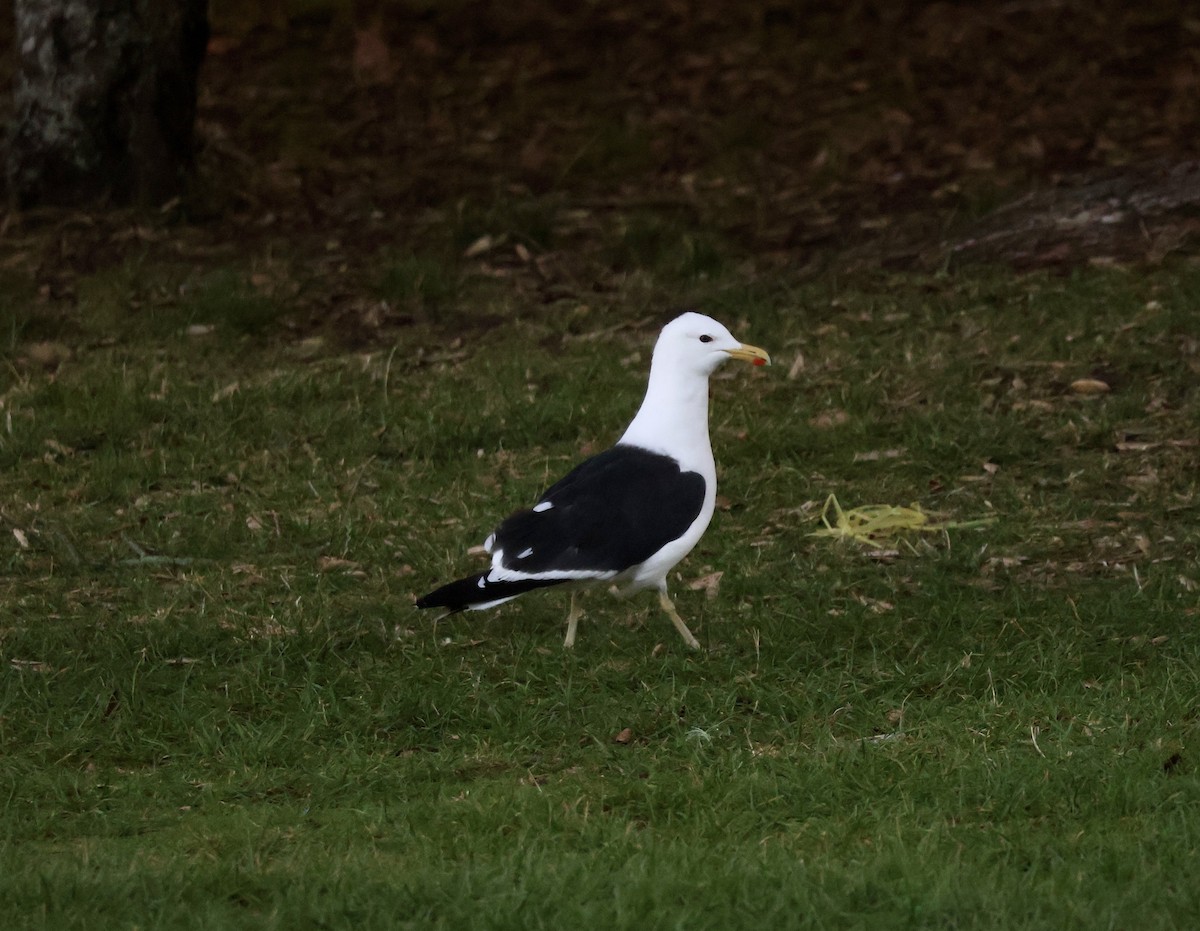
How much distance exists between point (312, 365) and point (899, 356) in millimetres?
2897

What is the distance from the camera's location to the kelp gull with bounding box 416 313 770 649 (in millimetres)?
5906

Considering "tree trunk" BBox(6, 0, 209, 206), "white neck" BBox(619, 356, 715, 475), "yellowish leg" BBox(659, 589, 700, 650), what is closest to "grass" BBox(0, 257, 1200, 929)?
"yellowish leg" BBox(659, 589, 700, 650)

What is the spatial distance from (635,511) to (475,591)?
586mm

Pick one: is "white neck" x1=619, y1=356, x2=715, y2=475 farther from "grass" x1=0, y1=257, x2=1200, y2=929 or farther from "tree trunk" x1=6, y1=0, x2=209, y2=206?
"tree trunk" x1=6, y1=0, x2=209, y2=206

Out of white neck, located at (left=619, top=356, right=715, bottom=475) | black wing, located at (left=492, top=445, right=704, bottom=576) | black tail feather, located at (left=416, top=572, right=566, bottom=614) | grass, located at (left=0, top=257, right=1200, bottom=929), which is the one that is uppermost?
white neck, located at (left=619, top=356, right=715, bottom=475)

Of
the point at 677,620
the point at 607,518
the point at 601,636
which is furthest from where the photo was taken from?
the point at 601,636

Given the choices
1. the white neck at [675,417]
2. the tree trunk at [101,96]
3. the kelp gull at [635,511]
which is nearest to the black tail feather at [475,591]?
the kelp gull at [635,511]

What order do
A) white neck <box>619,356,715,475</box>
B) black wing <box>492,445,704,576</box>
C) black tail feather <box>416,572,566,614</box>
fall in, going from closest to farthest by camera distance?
1. black tail feather <box>416,572,566,614</box>
2. black wing <box>492,445,704,576</box>
3. white neck <box>619,356,715,475</box>

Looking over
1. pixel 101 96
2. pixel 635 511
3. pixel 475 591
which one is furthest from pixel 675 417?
pixel 101 96

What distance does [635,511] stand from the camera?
6.07 meters

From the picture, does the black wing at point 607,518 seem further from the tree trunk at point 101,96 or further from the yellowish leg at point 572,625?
the tree trunk at point 101,96

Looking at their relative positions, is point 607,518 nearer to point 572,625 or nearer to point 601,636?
point 572,625

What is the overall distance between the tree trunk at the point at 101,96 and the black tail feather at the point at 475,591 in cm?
644

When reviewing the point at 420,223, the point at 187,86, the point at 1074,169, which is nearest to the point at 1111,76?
the point at 1074,169
